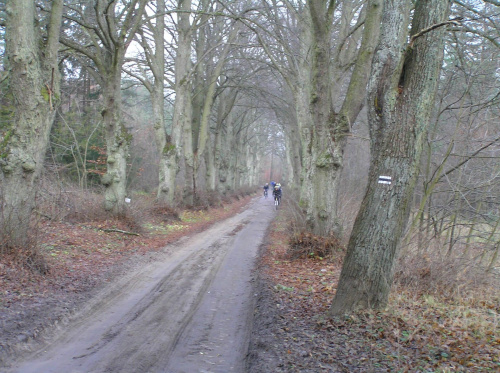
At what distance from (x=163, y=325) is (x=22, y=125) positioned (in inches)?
181

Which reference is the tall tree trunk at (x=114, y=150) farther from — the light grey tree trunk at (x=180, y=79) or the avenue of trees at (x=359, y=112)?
the light grey tree trunk at (x=180, y=79)

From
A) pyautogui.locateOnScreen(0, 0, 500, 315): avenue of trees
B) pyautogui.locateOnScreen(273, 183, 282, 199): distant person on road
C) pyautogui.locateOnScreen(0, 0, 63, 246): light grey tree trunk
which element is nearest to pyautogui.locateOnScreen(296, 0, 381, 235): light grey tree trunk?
pyautogui.locateOnScreen(0, 0, 500, 315): avenue of trees

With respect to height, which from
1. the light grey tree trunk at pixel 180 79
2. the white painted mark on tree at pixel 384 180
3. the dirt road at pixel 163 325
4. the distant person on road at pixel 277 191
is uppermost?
the light grey tree trunk at pixel 180 79

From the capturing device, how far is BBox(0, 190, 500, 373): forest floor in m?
4.25

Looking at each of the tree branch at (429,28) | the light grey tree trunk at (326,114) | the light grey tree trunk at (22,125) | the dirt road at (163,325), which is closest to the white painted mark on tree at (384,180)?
the tree branch at (429,28)

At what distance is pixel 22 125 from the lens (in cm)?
719

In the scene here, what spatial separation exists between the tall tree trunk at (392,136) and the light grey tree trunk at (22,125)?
577cm

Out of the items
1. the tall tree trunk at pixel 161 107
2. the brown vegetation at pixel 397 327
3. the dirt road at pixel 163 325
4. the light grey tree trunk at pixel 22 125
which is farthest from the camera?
the tall tree trunk at pixel 161 107

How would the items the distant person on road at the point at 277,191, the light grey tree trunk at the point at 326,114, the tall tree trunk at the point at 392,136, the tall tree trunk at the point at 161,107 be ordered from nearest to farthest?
the tall tree trunk at the point at 392,136
the light grey tree trunk at the point at 326,114
the tall tree trunk at the point at 161,107
the distant person on road at the point at 277,191

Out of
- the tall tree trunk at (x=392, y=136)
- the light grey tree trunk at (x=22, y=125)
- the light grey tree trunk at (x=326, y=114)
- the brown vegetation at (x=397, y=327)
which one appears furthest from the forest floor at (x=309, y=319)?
A: the light grey tree trunk at (x=326, y=114)

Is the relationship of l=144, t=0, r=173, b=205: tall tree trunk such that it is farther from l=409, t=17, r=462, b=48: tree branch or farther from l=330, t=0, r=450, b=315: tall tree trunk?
l=409, t=17, r=462, b=48: tree branch

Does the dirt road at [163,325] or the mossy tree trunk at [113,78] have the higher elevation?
the mossy tree trunk at [113,78]

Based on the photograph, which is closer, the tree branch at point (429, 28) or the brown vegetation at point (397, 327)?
the brown vegetation at point (397, 327)

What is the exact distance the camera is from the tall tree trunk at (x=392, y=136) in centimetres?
507
